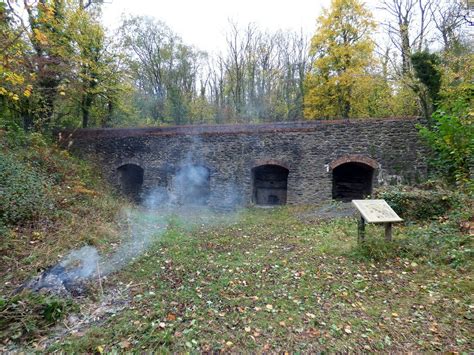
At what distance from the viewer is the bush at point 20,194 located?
527 centimetres

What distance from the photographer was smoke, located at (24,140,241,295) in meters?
3.83

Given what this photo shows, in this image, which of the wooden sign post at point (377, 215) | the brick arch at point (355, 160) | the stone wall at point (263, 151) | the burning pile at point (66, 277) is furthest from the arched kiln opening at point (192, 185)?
the wooden sign post at point (377, 215)

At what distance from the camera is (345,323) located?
297 cm

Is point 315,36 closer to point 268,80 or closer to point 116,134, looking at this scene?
point 268,80

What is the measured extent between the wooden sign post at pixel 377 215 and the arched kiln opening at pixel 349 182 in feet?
19.8

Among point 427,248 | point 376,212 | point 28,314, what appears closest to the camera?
point 28,314

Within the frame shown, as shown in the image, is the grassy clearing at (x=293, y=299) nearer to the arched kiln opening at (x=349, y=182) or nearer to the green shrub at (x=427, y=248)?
the green shrub at (x=427, y=248)

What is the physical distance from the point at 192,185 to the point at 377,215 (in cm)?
818

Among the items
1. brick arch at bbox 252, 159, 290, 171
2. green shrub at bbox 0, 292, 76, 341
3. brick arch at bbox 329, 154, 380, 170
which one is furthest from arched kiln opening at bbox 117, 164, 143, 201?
green shrub at bbox 0, 292, 76, 341

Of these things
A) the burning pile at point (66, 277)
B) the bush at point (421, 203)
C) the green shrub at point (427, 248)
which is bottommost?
the burning pile at point (66, 277)

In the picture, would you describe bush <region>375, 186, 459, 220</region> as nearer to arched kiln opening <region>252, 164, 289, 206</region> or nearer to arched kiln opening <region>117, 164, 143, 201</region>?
arched kiln opening <region>252, 164, 289, 206</region>

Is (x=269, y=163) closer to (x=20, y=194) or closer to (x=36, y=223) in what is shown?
(x=36, y=223)

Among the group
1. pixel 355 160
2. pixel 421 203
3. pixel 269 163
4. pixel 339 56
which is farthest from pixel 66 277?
pixel 339 56

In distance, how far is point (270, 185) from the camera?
11.4 meters
